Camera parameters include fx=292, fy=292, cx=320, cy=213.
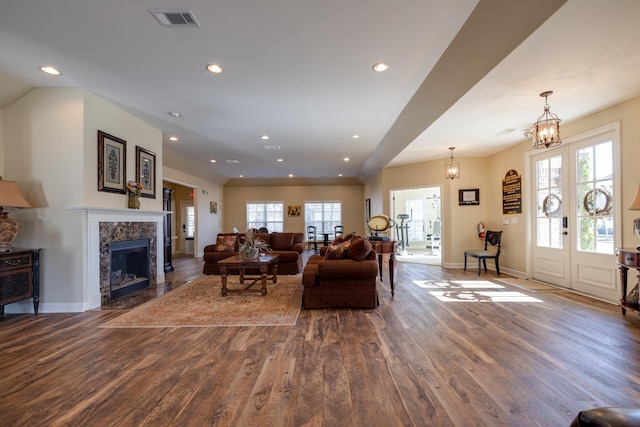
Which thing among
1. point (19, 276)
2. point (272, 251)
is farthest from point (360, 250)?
point (19, 276)

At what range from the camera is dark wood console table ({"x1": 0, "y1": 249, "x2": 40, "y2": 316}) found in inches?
132

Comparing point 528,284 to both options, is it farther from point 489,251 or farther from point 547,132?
point 547,132

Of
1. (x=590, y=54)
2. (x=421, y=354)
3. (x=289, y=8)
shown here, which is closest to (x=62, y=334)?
(x=421, y=354)

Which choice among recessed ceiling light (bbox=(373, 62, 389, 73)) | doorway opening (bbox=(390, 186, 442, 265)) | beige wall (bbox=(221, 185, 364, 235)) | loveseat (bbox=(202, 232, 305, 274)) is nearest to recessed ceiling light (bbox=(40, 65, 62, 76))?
recessed ceiling light (bbox=(373, 62, 389, 73))

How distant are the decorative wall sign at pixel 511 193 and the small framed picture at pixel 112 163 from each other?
7.00 meters

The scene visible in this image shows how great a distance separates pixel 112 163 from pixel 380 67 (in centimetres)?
400

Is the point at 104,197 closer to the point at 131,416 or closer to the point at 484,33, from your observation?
the point at 131,416

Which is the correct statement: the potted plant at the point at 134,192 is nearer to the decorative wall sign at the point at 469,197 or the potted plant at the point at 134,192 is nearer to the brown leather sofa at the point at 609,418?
the brown leather sofa at the point at 609,418

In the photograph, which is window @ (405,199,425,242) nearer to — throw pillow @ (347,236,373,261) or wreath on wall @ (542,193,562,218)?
wreath on wall @ (542,193,562,218)

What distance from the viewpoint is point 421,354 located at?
8.22ft

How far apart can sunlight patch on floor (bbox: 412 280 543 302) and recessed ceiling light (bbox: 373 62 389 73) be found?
3.16 meters

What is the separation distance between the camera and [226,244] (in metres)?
6.54

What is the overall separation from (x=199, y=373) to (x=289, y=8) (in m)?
2.95

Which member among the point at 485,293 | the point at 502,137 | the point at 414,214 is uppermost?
the point at 502,137
